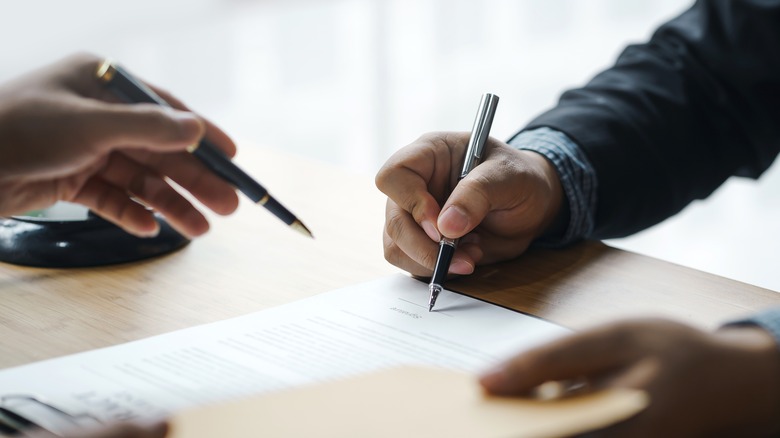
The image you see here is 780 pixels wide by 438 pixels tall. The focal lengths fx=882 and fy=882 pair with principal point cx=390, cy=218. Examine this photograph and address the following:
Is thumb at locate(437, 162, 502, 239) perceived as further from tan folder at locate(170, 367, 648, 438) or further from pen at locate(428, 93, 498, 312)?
tan folder at locate(170, 367, 648, 438)

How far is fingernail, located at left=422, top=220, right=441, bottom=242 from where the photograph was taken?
82 centimetres

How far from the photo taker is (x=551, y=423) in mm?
481

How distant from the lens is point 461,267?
81 cm

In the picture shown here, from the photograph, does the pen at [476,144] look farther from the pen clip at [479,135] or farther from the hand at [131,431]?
the hand at [131,431]

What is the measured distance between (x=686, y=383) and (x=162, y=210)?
0.51 meters

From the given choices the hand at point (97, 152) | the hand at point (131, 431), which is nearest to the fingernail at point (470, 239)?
the hand at point (97, 152)

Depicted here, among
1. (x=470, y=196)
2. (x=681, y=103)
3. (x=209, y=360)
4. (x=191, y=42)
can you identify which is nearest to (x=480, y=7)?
(x=191, y=42)

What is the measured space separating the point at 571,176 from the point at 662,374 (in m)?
0.47

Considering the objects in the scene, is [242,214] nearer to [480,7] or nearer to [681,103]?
[681,103]

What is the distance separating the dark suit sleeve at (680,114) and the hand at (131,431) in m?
0.64

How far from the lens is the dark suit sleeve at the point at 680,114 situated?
3.32ft

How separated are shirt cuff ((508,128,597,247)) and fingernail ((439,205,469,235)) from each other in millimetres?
160

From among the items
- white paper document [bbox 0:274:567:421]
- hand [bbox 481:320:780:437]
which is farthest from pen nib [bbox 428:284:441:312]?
hand [bbox 481:320:780:437]

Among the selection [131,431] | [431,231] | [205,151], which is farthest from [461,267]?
[131,431]
